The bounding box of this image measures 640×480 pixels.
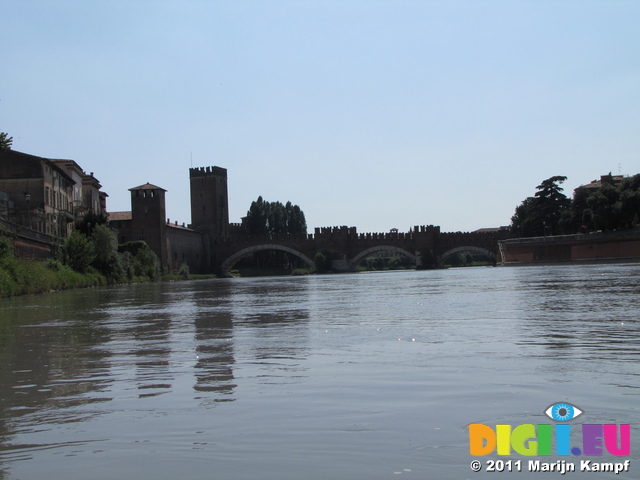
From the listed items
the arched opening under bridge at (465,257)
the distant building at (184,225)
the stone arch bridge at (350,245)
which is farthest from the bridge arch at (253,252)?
the arched opening under bridge at (465,257)

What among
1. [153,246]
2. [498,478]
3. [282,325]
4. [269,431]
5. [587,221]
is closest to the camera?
[498,478]

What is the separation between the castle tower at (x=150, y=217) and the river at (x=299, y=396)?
5176cm

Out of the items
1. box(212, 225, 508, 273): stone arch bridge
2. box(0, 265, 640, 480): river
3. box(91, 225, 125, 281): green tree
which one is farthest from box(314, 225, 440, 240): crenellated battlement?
box(0, 265, 640, 480): river

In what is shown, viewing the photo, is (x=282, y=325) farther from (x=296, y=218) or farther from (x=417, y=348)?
(x=296, y=218)

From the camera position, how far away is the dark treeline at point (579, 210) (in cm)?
4700

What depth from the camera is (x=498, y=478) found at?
283 centimetres

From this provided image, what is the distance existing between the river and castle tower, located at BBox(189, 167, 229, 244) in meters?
67.6

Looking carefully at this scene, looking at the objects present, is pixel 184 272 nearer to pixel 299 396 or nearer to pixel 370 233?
pixel 370 233

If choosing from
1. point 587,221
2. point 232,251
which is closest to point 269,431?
point 587,221

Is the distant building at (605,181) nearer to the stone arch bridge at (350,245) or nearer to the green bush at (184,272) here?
the stone arch bridge at (350,245)

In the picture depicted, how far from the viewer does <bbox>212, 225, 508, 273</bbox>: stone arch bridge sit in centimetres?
6894

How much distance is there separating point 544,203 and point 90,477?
62.2m

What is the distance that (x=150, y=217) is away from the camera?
60219 mm

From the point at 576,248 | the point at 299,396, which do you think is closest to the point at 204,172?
the point at 576,248
